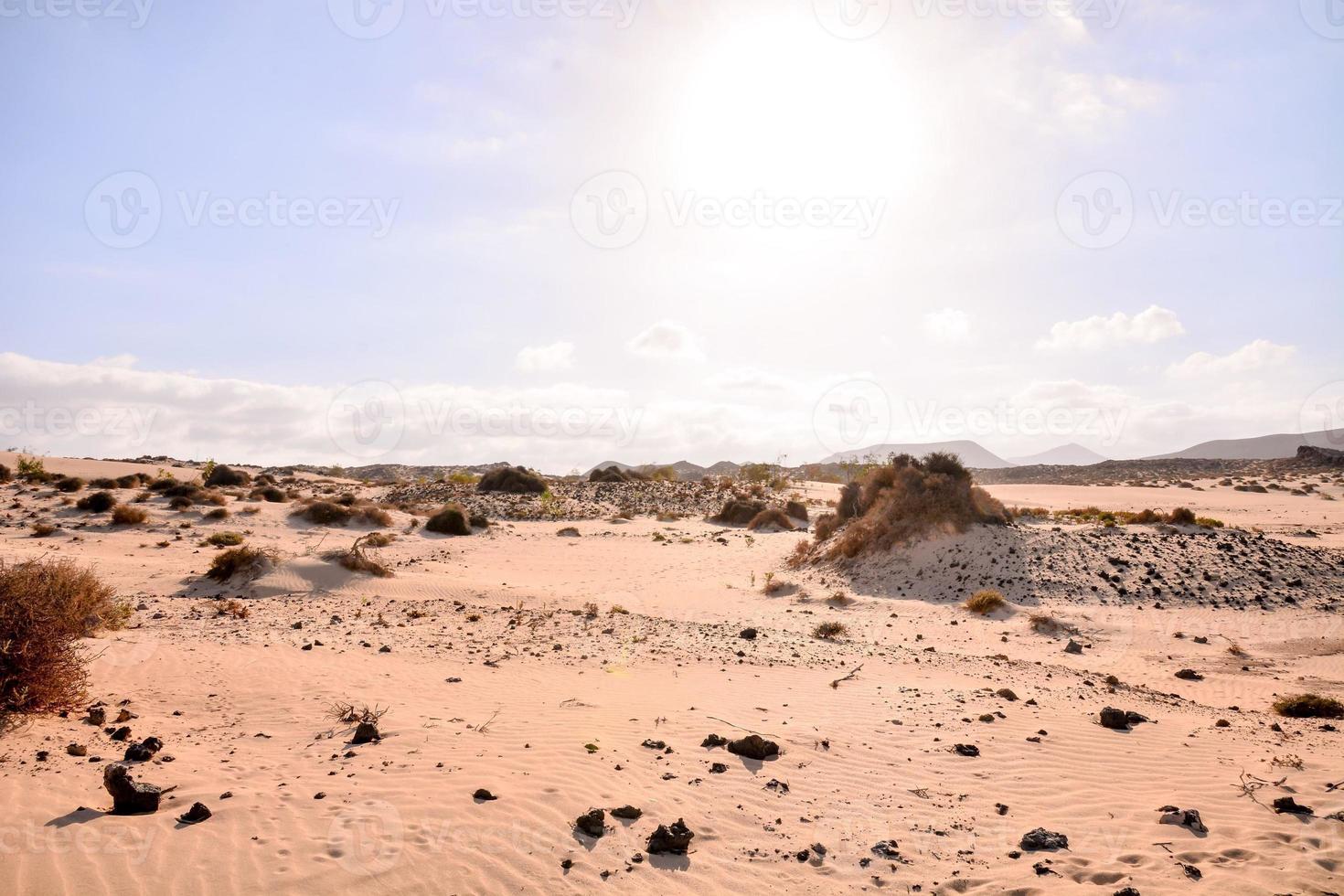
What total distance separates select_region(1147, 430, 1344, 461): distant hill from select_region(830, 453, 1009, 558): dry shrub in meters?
124

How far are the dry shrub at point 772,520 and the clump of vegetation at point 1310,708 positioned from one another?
62.8 feet

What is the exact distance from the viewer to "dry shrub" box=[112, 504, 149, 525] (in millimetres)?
21094

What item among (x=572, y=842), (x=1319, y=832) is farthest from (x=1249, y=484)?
(x=572, y=842)

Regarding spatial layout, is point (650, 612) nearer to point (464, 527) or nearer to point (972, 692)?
point (972, 692)

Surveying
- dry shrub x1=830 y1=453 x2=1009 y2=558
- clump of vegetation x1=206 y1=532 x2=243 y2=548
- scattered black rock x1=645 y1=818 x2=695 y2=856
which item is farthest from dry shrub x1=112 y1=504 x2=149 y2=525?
scattered black rock x1=645 y1=818 x2=695 y2=856

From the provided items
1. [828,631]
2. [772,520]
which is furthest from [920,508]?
[772,520]

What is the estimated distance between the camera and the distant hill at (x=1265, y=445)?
114 m

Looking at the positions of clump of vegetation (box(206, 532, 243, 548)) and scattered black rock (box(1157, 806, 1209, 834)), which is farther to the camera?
clump of vegetation (box(206, 532, 243, 548))

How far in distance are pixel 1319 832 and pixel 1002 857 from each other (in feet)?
8.04

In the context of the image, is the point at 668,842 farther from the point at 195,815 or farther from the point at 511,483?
the point at 511,483

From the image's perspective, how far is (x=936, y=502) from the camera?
62.1 feet

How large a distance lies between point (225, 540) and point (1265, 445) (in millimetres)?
150441

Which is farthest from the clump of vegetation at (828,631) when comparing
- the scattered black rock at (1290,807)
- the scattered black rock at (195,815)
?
the scattered black rock at (195,815)

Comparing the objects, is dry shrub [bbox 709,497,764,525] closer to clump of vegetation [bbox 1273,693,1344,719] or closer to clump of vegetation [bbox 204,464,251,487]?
clump of vegetation [bbox 1273,693,1344,719]
